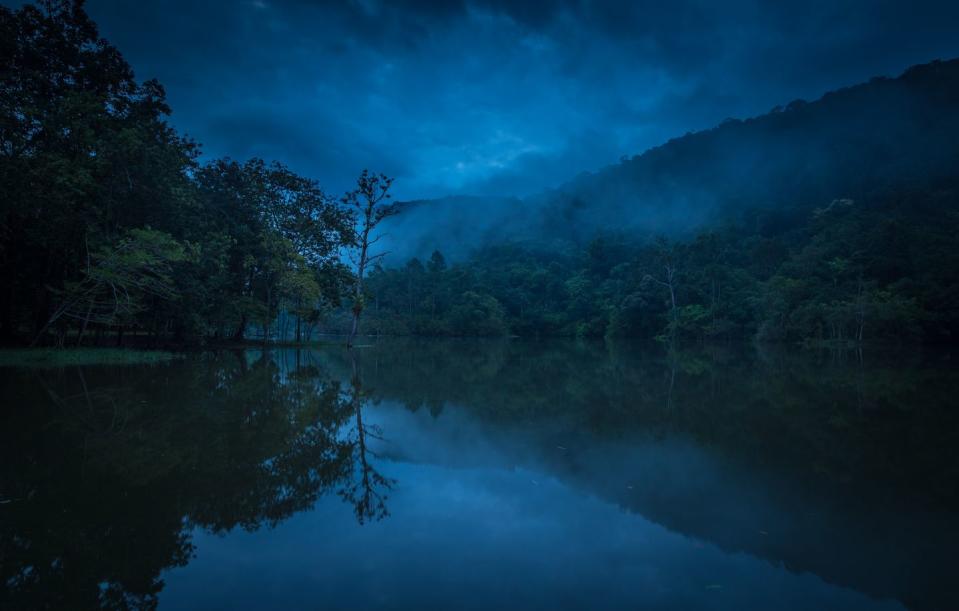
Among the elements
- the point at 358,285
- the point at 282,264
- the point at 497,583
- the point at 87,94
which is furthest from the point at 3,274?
the point at 497,583

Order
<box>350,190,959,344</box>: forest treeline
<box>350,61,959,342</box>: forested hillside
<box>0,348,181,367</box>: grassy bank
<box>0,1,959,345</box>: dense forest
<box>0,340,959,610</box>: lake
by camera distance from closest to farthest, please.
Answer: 1. <box>0,340,959,610</box>: lake
2. <box>0,348,181,367</box>: grassy bank
3. <box>0,1,959,345</box>: dense forest
4. <box>350,190,959,344</box>: forest treeline
5. <box>350,61,959,342</box>: forested hillside

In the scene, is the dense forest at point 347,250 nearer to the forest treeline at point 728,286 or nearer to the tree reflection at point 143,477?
the forest treeline at point 728,286

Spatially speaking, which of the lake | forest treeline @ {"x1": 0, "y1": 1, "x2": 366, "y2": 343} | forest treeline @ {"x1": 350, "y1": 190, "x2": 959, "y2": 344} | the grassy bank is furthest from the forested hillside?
the grassy bank

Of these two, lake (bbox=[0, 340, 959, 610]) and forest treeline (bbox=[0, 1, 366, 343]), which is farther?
forest treeline (bbox=[0, 1, 366, 343])

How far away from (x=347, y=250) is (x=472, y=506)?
25.7 meters

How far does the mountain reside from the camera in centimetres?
8356

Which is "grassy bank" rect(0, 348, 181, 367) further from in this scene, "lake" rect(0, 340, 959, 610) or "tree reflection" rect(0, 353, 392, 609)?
"lake" rect(0, 340, 959, 610)

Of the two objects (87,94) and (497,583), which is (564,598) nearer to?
(497,583)

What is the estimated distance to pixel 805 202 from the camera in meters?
87.9

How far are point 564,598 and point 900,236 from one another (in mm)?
48262

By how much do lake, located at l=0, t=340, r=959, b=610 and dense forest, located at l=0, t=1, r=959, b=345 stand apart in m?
10.1

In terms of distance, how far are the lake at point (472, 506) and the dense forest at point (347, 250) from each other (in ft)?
33.2

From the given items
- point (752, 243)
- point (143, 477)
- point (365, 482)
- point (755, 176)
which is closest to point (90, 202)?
point (143, 477)

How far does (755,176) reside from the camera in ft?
376
